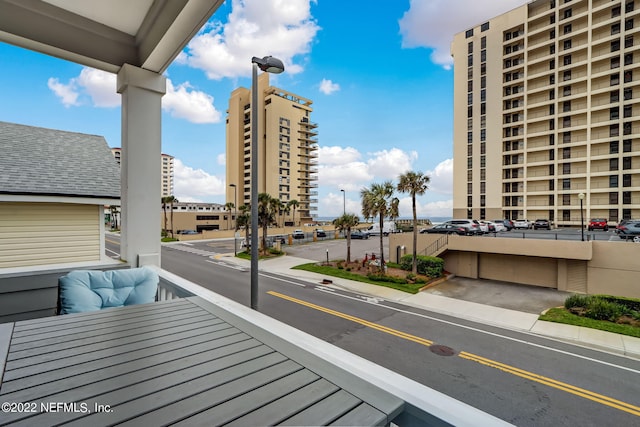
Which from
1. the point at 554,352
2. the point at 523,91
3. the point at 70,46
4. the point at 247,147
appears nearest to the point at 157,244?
the point at 70,46

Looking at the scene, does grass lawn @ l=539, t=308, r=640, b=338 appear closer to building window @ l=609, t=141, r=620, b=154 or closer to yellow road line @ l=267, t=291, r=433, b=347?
yellow road line @ l=267, t=291, r=433, b=347

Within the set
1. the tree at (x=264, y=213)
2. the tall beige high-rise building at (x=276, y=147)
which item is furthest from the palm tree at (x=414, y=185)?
the tall beige high-rise building at (x=276, y=147)

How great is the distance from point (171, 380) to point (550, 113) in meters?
55.9

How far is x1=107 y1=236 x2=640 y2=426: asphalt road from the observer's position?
245 inches

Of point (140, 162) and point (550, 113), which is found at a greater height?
point (550, 113)

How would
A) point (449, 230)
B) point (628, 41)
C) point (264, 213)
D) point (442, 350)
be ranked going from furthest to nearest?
point (628, 41), point (264, 213), point (449, 230), point (442, 350)

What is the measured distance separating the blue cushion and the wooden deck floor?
0.91m

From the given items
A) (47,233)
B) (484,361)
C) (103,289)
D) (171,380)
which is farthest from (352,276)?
(171,380)

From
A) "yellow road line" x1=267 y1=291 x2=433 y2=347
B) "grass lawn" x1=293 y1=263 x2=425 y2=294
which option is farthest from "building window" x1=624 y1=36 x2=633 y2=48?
"yellow road line" x1=267 y1=291 x2=433 y2=347

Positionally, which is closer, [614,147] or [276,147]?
[614,147]

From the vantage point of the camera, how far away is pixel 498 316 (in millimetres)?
12188

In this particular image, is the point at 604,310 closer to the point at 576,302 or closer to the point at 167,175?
the point at 576,302

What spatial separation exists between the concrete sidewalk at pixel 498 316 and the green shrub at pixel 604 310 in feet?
5.54

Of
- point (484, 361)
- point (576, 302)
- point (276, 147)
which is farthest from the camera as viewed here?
point (276, 147)
